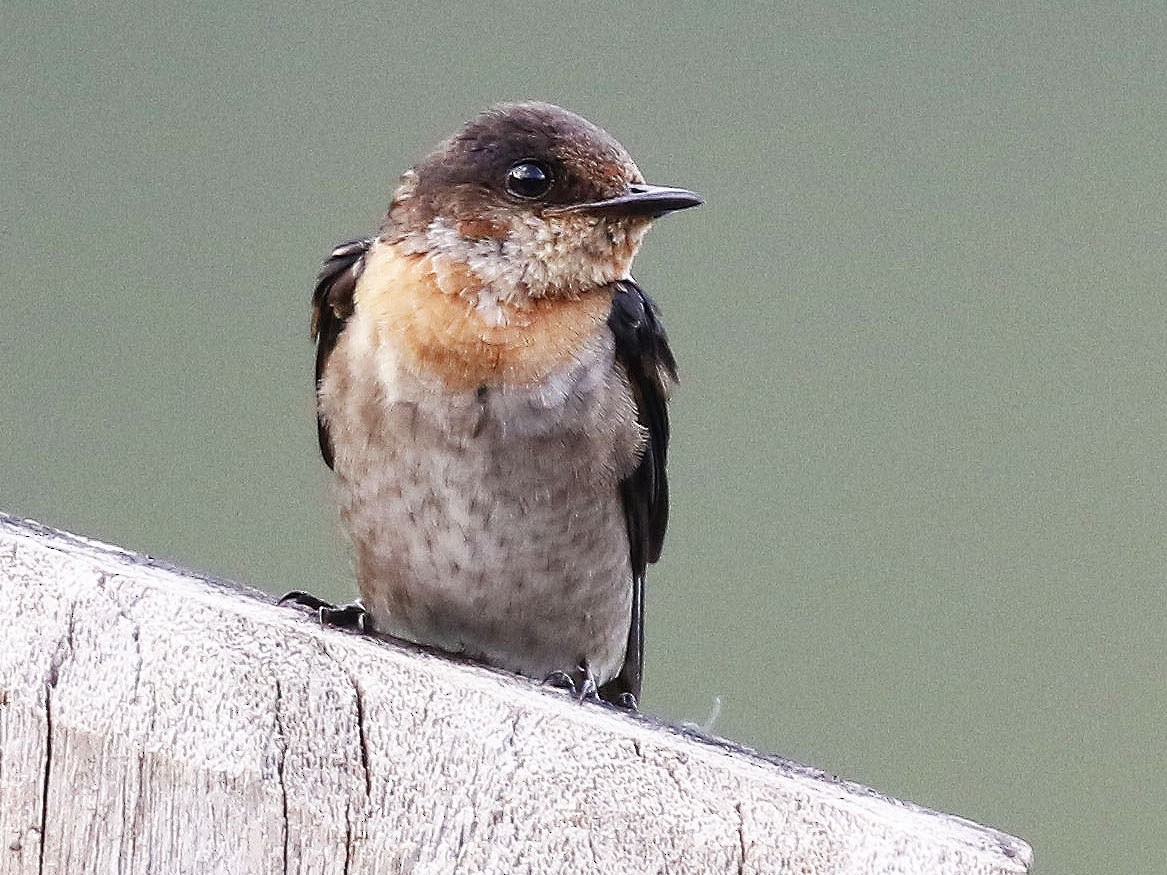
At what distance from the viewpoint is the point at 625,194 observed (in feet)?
8.55

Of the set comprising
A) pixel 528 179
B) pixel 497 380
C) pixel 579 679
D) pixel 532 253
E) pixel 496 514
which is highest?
pixel 528 179

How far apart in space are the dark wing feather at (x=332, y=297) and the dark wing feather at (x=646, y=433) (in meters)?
0.45

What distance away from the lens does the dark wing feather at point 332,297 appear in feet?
9.09

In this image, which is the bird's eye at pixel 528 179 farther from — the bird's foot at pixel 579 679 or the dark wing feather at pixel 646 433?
the bird's foot at pixel 579 679

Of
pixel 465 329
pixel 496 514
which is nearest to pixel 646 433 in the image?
pixel 496 514

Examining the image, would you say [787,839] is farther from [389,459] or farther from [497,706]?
[389,459]

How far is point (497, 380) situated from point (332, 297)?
410mm

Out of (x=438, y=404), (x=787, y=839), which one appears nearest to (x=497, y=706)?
(x=787, y=839)

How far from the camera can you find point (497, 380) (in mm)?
2547

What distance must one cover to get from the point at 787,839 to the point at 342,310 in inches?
68.6

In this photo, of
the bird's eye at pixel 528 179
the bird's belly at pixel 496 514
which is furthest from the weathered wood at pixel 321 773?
the bird's eye at pixel 528 179

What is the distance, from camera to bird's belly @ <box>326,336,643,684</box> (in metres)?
2.58

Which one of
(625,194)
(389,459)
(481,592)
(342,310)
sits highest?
(625,194)

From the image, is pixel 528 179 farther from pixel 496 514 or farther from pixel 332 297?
pixel 496 514
